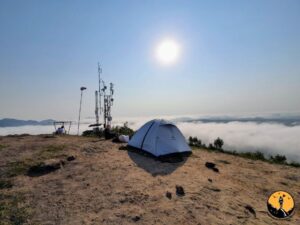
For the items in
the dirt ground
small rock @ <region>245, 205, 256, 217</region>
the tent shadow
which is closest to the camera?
the dirt ground

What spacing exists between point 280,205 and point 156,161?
212 inches

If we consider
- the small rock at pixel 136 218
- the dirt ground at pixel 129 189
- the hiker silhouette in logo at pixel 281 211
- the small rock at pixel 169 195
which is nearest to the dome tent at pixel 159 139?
the dirt ground at pixel 129 189

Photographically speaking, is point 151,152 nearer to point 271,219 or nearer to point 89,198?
point 89,198

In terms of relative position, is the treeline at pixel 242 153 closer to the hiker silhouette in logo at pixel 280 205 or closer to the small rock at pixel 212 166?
the small rock at pixel 212 166

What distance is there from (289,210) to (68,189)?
7.06 m

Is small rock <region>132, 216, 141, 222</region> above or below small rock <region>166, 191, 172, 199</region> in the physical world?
below

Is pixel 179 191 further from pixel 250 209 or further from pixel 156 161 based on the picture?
pixel 156 161

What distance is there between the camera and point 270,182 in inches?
392

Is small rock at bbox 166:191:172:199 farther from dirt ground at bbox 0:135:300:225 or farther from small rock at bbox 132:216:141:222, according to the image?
small rock at bbox 132:216:141:222

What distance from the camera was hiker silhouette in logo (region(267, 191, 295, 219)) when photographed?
715 cm

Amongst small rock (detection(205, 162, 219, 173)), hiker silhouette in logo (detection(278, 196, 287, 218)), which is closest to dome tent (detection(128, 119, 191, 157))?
small rock (detection(205, 162, 219, 173))

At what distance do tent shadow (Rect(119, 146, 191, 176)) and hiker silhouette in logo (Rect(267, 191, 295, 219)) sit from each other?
3.87 m

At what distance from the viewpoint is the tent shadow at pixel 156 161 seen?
10125mm

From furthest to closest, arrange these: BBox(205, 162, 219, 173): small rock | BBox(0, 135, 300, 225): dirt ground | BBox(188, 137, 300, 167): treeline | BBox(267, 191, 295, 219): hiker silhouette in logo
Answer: BBox(188, 137, 300, 167): treeline, BBox(205, 162, 219, 173): small rock, BBox(267, 191, 295, 219): hiker silhouette in logo, BBox(0, 135, 300, 225): dirt ground
